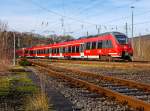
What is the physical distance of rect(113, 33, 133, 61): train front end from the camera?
121ft

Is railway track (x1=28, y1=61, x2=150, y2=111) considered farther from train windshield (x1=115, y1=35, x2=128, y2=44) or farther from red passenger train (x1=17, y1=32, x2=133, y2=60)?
train windshield (x1=115, y1=35, x2=128, y2=44)

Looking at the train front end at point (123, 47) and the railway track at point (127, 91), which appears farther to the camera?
the train front end at point (123, 47)

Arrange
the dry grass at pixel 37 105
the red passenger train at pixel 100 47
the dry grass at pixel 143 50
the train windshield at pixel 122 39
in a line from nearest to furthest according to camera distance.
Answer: the dry grass at pixel 37 105
the red passenger train at pixel 100 47
the train windshield at pixel 122 39
the dry grass at pixel 143 50

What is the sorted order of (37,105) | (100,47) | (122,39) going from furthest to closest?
(100,47) → (122,39) → (37,105)

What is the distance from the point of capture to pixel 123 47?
3712 cm

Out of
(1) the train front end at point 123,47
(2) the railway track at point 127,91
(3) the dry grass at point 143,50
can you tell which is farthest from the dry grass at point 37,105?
(3) the dry grass at point 143,50

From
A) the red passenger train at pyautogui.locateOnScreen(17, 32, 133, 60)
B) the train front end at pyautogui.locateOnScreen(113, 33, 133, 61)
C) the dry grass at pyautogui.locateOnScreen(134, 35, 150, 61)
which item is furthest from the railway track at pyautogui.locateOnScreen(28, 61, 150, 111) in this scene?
the dry grass at pyautogui.locateOnScreen(134, 35, 150, 61)

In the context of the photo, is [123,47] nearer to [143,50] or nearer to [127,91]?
[127,91]

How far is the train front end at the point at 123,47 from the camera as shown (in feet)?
121

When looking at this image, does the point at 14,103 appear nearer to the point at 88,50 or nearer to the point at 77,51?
the point at 88,50

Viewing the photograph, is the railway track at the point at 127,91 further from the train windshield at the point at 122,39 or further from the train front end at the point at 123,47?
the train windshield at the point at 122,39

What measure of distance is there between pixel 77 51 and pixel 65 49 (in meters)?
5.79

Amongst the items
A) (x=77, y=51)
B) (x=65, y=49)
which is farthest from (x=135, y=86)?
(x=65, y=49)

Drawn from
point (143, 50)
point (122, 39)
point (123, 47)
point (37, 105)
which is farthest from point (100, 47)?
point (143, 50)
